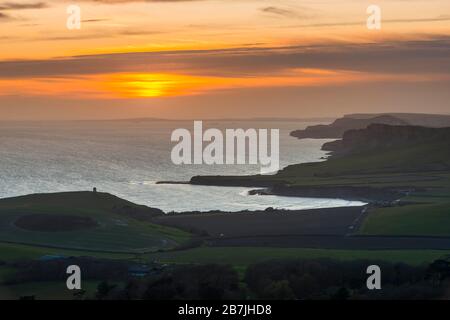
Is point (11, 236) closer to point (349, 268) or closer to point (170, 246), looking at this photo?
point (170, 246)

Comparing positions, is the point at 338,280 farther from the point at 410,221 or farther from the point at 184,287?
the point at 410,221

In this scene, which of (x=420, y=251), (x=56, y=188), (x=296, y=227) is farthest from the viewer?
(x=56, y=188)

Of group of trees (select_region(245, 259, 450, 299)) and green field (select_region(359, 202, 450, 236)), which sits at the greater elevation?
green field (select_region(359, 202, 450, 236))

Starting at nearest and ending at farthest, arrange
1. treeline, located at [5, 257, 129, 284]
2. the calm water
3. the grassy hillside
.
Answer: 1. treeline, located at [5, 257, 129, 284]
2. the grassy hillside
3. the calm water

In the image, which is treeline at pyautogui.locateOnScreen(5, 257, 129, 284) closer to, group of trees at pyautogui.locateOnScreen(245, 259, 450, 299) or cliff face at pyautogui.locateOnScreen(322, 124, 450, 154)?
group of trees at pyautogui.locateOnScreen(245, 259, 450, 299)

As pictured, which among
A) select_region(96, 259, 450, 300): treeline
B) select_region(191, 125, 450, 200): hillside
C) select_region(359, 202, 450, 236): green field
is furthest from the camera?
select_region(191, 125, 450, 200): hillside

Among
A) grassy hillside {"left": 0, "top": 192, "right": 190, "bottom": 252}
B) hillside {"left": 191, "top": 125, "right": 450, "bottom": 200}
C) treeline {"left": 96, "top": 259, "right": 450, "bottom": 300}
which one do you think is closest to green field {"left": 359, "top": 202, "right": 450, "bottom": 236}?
grassy hillside {"left": 0, "top": 192, "right": 190, "bottom": 252}
